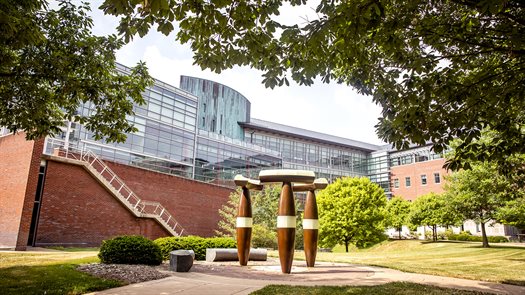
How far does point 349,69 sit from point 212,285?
5.82 meters

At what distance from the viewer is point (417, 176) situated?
61.7 m

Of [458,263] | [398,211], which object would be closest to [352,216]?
[458,263]

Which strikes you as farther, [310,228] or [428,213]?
[428,213]

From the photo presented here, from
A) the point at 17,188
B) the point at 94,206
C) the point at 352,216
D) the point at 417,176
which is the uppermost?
the point at 417,176

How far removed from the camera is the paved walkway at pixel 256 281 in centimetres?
819

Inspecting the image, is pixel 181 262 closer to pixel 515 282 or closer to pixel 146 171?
pixel 515 282

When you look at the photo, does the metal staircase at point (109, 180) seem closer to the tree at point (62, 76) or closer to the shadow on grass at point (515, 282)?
the tree at point (62, 76)

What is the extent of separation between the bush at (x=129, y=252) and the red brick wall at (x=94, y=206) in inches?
432

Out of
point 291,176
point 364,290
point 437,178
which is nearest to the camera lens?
point 364,290

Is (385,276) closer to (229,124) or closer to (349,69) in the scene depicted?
(349,69)

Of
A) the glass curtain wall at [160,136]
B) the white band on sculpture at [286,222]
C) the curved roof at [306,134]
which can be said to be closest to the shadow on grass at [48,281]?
the white band on sculpture at [286,222]

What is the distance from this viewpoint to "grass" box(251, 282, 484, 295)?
7.92 meters

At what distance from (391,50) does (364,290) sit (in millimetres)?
5114

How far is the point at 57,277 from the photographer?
8.94 m
